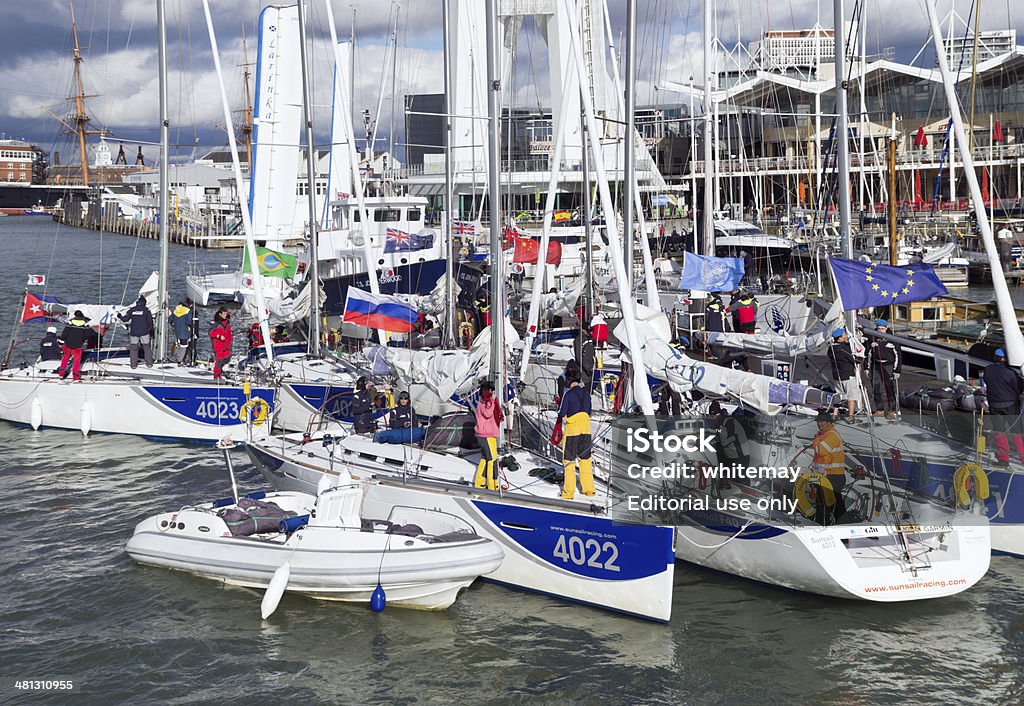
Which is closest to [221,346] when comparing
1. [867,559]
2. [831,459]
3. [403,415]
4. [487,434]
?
[403,415]

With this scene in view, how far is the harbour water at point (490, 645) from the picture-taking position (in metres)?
10.3

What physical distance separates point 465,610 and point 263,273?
17.7m

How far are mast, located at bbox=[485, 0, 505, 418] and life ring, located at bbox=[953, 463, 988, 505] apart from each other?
592cm

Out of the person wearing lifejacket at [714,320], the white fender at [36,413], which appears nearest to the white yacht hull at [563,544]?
the person wearing lifejacket at [714,320]

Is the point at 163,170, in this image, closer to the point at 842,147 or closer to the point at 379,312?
the point at 379,312

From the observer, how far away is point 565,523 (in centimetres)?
1184

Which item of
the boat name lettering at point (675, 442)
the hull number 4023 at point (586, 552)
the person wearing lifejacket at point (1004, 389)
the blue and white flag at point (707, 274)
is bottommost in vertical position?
the hull number 4023 at point (586, 552)

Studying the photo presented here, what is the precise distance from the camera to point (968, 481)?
12414 millimetres

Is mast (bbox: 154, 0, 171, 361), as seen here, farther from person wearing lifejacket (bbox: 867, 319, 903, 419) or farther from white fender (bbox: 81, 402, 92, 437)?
person wearing lifejacket (bbox: 867, 319, 903, 419)

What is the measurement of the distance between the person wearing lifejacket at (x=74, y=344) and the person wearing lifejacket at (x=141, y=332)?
2.93 feet

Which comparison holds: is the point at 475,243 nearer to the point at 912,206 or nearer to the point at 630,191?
the point at 630,191

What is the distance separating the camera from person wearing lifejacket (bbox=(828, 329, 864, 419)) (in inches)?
552

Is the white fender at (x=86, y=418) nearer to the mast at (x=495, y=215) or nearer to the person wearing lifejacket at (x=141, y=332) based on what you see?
the person wearing lifejacket at (x=141, y=332)

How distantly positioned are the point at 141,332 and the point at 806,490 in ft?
48.6
